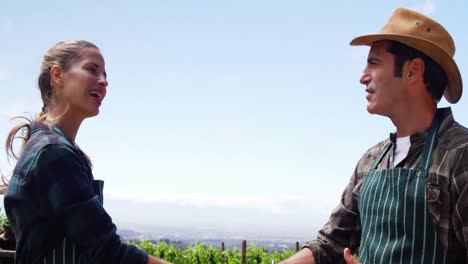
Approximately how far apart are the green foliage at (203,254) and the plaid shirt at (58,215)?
30.2ft

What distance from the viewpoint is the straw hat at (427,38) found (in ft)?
10.5

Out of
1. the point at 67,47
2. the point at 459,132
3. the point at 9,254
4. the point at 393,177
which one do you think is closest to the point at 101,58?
the point at 67,47

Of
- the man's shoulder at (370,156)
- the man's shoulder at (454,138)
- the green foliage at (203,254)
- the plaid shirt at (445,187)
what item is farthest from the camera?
the green foliage at (203,254)

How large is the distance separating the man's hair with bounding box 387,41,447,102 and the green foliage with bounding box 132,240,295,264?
8.99 metres

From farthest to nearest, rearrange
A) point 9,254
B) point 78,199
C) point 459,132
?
point 9,254 → point 459,132 → point 78,199

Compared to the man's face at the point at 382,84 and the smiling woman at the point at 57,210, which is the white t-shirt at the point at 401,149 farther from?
the smiling woman at the point at 57,210

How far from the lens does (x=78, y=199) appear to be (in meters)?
2.74

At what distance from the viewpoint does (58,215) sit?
8.91 feet

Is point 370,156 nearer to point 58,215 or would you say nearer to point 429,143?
point 429,143

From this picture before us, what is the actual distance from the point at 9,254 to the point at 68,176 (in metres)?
3.03

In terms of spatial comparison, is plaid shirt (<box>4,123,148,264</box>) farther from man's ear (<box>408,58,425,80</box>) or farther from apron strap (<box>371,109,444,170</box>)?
man's ear (<box>408,58,425,80</box>)

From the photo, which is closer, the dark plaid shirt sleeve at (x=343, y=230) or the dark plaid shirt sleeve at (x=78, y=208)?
the dark plaid shirt sleeve at (x=78, y=208)

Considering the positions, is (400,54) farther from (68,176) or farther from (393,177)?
(68,176)

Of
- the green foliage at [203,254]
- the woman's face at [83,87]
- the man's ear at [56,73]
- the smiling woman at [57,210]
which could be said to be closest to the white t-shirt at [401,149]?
the smiling woman at [57,210]
